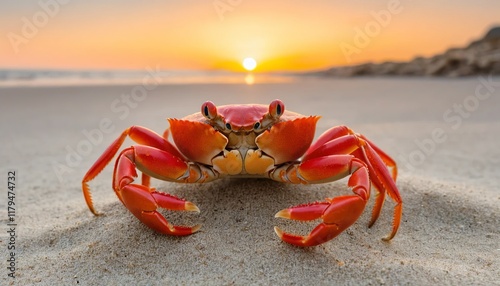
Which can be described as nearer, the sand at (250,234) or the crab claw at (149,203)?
the sand at (250,234)

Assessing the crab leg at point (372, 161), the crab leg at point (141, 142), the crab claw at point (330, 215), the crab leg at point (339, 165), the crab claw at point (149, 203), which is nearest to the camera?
the crab claw at point (330, 215)

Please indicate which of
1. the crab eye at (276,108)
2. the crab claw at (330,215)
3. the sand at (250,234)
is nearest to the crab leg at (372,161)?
the sand at (250,234)

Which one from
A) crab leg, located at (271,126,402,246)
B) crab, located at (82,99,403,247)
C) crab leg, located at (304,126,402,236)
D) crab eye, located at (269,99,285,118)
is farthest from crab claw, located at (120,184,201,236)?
crab leg, located at (304,126,402,236)

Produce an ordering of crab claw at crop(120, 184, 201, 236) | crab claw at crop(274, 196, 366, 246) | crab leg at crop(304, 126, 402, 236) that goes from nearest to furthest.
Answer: crab claw at crop(274, 196, 366, 246) < crab claw at crop(120, 184, 201, 236) < crab leg at crop(304, 126, 402, 236)

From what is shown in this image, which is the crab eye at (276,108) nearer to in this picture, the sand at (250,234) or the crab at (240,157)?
the crab at (240,157)

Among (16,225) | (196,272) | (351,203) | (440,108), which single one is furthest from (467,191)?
(440,108)

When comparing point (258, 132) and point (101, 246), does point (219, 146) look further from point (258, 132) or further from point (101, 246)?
point (101, 246)

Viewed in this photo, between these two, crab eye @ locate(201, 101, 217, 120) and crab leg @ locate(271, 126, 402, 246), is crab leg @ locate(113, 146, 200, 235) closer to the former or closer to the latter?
crab eye @ locate(201, 101, 217, 120)

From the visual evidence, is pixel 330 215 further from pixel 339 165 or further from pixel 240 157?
pixel 240 157
